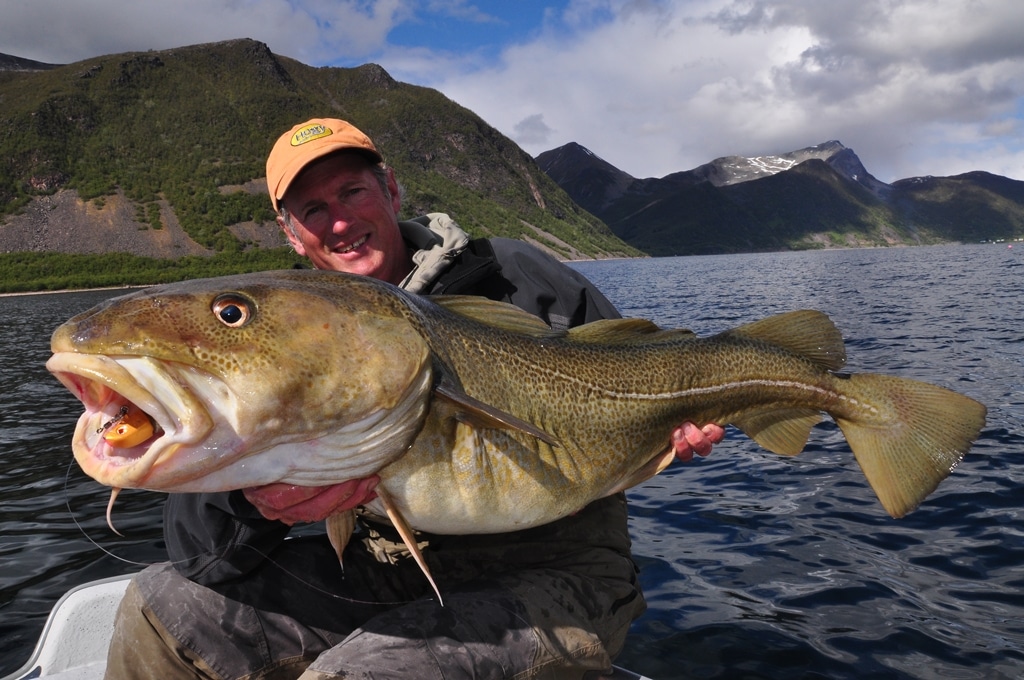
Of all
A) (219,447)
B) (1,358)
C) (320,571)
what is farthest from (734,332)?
(1,358)

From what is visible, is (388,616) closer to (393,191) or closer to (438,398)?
(438,398)

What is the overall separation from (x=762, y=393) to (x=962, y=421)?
112cm

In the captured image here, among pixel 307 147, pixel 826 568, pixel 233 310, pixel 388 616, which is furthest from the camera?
pixel 826 568

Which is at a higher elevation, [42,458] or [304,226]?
[304,226]

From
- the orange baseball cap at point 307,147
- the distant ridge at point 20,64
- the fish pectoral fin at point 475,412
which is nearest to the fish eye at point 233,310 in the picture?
the fish pectoral fin at point 475,412

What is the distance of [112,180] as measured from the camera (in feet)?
382

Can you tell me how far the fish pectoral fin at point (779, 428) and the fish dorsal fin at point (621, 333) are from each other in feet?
2.12

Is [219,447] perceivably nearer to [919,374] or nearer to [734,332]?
[734,332]

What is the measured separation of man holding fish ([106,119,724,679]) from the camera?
9.30 feet

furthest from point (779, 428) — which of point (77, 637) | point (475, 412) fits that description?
point (77, 637)

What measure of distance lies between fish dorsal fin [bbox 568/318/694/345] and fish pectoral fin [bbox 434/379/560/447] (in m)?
0.93

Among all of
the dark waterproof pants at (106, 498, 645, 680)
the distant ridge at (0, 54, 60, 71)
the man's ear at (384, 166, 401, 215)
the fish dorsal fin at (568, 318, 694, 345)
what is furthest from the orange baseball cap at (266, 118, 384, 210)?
the distant ridge at (0, 54, 60, 71)

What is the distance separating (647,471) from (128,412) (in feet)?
8.02

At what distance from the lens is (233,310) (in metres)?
2.34
